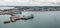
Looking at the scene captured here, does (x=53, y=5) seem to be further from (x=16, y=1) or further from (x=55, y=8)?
(x=16, y=1)

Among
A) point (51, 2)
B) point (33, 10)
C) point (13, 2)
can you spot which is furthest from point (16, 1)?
point (51, 2)

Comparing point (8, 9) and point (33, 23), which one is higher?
point (8, 9)

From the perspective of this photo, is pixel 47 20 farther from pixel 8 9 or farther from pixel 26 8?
pixel 8 9

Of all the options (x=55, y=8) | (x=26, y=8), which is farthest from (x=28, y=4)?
(x=55, y=8)

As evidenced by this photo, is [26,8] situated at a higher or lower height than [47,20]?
higher

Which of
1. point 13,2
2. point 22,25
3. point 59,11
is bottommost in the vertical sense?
point 22,25

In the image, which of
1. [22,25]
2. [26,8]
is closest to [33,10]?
[26,8]

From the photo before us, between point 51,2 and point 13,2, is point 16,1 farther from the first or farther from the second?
point 51,2
